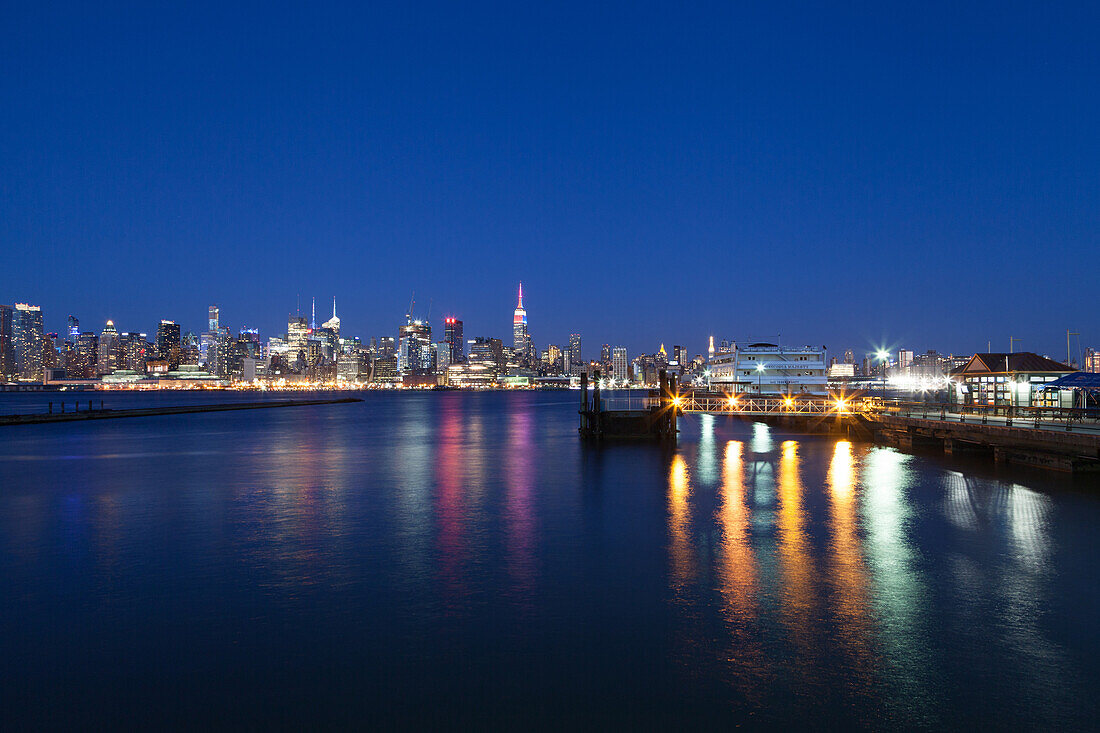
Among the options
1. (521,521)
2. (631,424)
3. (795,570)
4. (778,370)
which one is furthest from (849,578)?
(778,370)

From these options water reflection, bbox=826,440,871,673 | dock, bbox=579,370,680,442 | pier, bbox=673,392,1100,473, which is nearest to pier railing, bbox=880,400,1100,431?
pier, bbox=673,392,1100,473

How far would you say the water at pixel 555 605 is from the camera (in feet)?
30.7

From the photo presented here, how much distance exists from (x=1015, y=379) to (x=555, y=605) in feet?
161

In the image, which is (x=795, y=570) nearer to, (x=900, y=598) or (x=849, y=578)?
(x=849, y=578)

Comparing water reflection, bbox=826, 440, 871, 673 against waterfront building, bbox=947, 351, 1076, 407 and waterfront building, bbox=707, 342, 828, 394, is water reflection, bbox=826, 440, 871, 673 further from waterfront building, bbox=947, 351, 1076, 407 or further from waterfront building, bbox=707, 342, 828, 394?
waterfront building, bbox=707, 342, 828, 394

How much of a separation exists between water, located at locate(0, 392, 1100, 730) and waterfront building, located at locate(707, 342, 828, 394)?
64525 mm

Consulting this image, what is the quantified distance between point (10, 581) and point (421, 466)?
24663mm

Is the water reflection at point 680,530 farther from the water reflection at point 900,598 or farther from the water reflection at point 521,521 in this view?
the water reflection at point 900,598

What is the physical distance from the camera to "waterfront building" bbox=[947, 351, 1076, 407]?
45.7 m

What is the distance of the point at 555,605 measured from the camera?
44.5 feet

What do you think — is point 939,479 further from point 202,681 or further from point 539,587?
point 202,681

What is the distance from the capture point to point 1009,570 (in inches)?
620

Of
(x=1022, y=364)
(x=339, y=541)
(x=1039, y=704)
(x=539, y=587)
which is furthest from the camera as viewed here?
(x=1022, y=364)

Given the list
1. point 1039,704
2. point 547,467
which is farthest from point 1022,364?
point 1039,704
